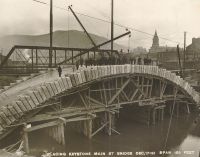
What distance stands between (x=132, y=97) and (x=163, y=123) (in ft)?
18.2

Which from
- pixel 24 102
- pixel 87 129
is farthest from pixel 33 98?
pixel 87 129

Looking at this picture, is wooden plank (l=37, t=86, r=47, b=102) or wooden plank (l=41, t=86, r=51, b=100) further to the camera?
wooden plank (l=41, t=86, r=51, b=100)

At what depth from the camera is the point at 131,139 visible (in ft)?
69.6

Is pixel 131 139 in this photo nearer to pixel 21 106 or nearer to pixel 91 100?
pixel 91 100

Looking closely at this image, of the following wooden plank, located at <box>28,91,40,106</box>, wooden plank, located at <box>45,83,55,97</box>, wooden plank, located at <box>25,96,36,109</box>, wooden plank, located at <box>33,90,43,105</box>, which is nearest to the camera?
wooden plank, located at <box>25,96,36,109</box>

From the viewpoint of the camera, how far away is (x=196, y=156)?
17.4 meters

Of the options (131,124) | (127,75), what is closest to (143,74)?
(127,75)

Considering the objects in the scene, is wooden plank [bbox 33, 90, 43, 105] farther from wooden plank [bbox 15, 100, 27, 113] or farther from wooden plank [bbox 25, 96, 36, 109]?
wooden plank [bbox 15, 100, 27, 113]

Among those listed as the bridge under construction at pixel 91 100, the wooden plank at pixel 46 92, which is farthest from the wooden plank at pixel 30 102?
the wooden plank at pixel 46 92

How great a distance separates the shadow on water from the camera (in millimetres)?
18500

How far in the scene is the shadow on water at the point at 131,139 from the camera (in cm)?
1850

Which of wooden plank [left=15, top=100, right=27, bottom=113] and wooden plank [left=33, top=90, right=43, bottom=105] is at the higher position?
wooden plank [left=33, top=90, right=43, bottom=105]

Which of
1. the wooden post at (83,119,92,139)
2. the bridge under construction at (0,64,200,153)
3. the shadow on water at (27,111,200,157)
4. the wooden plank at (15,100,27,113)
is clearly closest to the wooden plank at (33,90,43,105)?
the bridge under construction at (0,64,200,153)

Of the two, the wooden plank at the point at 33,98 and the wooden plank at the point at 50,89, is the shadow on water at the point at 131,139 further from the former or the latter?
the wooden plank at the point at 50,89
